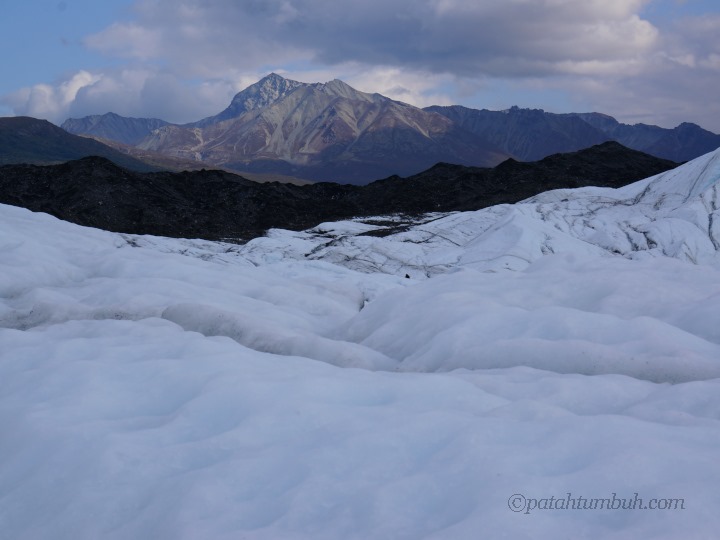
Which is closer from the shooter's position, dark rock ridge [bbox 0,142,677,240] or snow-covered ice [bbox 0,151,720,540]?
snow-covered ice [bbox 0,151,720,540]

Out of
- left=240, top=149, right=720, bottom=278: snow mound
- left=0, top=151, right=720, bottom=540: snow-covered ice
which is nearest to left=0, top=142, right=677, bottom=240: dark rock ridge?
left=240, top=149, right=720, bottom=278: snow mound

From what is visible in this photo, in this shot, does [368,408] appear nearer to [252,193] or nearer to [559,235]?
[559,235]

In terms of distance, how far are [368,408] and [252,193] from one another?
53.0 meters

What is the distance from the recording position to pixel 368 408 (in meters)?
7.71

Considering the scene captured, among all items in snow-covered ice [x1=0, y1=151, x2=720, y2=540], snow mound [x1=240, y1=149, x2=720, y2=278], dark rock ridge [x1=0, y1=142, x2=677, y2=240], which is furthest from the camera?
dark rock ridge [x1=0, y1=142, x2=677, y2=240]

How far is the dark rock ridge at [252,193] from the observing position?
4866 cm

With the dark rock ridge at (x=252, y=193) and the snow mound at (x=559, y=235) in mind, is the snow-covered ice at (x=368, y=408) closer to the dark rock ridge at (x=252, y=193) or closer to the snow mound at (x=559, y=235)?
the snow mound at (x=559, y=235)

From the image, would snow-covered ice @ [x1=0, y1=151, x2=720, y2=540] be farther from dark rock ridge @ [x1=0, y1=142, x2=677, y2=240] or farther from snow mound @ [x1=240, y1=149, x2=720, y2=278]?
dark rock ridge @ [x1=0, y1=142, x2=677, y2=240]

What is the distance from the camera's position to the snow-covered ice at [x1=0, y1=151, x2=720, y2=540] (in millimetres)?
5582

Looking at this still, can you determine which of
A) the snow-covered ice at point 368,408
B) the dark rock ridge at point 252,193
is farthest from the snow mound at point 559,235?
the snow-covered ice at point 368,408

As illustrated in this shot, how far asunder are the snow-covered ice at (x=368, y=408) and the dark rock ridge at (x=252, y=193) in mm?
32669

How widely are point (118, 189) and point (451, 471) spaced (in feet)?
168

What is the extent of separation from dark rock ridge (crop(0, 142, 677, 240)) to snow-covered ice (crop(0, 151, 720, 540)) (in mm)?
32669

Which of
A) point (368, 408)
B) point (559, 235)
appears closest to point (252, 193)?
point (559, 235)
